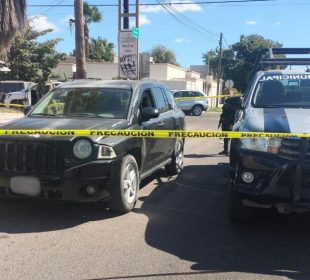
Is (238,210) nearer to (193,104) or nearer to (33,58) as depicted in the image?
(193,104)

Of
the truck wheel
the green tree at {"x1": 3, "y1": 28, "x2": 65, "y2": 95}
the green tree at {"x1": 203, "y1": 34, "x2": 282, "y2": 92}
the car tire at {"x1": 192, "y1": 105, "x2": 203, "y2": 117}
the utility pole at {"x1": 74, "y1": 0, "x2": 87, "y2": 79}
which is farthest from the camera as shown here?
the green tree at {"x1": 203, "y1": 34, "x2": 282, "y2": 92}

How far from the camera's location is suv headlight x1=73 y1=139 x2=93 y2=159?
593 centimetres

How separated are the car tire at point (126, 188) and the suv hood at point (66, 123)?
1.56 feet

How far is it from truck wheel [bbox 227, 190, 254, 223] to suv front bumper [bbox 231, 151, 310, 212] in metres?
0.38

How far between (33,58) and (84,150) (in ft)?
105

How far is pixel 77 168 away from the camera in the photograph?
5.89 m

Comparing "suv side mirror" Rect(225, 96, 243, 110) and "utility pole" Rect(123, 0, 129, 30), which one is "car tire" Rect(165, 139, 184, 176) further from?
"utility pole" Rect(123, 0, 129, 30)

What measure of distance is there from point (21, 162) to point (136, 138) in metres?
1.56

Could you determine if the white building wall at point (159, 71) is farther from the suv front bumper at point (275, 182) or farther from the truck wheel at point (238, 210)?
the suv front bumper at point (275, 182)

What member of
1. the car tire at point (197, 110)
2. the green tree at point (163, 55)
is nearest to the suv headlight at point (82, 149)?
the car tire at point (197, 110)

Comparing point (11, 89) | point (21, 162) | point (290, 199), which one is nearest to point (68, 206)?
point (21, 162)

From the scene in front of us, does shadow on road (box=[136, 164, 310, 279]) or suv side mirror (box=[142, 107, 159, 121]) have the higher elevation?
suv side mirror (box=[142, 107, 159, 121])

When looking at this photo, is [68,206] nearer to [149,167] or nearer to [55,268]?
[149,167]

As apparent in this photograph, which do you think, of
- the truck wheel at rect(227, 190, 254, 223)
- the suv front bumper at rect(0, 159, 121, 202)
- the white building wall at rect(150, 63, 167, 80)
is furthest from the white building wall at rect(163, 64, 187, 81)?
the truck wheel at rect(227, 190, 254, 223)
